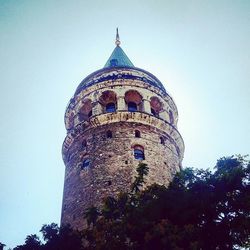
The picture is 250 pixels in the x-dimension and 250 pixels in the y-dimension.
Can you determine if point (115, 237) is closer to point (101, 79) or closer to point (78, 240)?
point (78, 240)

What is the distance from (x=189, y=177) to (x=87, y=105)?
1175 cm

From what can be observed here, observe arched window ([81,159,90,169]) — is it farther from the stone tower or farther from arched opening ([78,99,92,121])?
arched opening ([78,99,92,121])

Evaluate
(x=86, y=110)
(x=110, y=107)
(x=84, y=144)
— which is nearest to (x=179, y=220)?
(x=84, y=144)

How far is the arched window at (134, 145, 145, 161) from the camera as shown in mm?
19172

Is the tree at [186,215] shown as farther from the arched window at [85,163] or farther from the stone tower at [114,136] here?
the arched window at [85,163]

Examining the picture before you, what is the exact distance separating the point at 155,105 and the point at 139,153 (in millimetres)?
5123

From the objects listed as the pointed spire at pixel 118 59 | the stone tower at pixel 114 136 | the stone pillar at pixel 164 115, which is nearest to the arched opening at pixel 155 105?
the stone tower at pixel 114 136

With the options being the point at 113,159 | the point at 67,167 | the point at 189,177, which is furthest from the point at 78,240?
the point at 67,167

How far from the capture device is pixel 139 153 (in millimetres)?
19531

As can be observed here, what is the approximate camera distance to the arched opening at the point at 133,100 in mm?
23156

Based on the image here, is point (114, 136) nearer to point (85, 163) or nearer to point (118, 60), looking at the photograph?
point (85, 163)

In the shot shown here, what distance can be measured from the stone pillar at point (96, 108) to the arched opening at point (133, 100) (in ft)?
5.97

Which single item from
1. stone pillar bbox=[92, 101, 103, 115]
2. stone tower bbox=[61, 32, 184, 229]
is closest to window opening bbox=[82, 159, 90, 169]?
stone tower bbox=[61, 32, 184, 229]

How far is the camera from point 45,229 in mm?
11547
